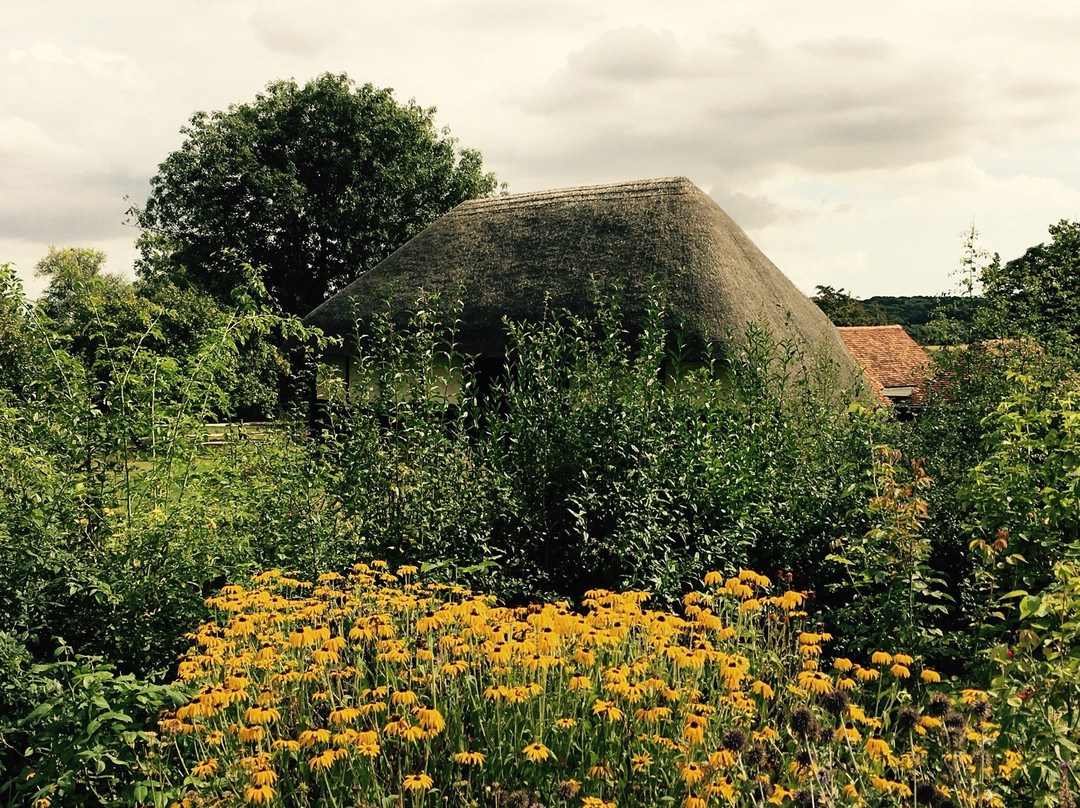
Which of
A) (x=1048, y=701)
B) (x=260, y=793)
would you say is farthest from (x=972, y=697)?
(x=260, y=793)

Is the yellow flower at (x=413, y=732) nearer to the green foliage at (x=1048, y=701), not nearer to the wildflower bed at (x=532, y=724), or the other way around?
the wildflower bed at (x=532, y=724)

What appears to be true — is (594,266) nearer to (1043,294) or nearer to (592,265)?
(592,265)

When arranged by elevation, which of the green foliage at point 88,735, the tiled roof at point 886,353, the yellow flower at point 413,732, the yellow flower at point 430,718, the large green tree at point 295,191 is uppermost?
the large green tree at point 295,191

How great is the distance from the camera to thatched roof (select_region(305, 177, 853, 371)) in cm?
1183

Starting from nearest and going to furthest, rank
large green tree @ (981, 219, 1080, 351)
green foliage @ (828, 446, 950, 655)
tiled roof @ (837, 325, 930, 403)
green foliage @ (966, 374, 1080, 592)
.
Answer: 1. green foliage @ (966, 374, 1080, 592)
2. green foliage @ (828, 446, 950, 655)
3. large green tree @ (981, 219, 1080, 351)
4. tiled roof @ (837, 325, 930, 403)

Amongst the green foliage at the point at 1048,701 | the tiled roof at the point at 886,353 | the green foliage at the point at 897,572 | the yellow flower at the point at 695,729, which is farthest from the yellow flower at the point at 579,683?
the tiled roof at the point at 886,353

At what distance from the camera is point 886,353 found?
2242 centimetres

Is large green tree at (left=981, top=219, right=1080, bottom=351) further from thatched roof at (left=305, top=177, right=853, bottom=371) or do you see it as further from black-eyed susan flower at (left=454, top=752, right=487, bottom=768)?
black-eyed susan flower at (left=454, top=752, right=487, bottom=768)

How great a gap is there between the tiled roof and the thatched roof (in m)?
6.59

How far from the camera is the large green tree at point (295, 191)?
23.5 m

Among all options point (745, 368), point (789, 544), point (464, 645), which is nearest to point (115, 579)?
point (464, 645)

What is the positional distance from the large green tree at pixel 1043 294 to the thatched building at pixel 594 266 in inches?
88.6

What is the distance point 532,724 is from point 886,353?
70.3ft

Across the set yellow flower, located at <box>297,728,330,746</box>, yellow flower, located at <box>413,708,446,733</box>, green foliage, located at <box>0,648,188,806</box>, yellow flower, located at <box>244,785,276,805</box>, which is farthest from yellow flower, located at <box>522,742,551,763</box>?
green foliage, located at <box>0,648,188,806</box>
